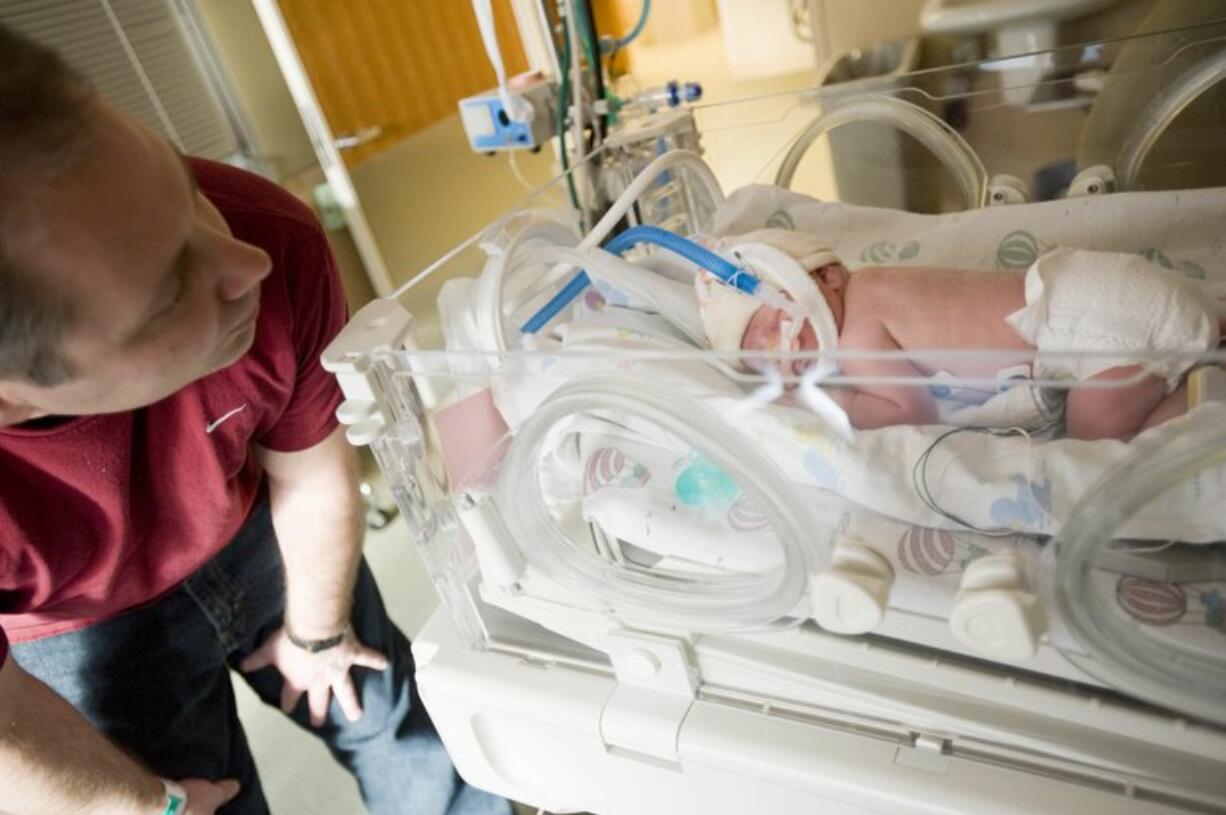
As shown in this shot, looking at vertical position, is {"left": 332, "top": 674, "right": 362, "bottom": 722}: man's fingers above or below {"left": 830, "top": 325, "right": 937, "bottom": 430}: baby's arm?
below

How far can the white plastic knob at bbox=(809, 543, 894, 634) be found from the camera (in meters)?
0.60

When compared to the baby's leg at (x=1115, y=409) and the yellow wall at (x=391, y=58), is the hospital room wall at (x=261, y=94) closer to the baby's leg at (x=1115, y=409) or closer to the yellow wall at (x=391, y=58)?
the yellow wall at (x=391, y=58)

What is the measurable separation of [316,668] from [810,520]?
2.57 feet

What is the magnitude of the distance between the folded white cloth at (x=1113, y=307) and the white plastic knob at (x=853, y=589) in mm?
292

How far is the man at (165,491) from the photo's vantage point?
0.60 metres

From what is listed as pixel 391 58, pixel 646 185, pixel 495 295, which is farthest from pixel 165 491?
pixel 391 58

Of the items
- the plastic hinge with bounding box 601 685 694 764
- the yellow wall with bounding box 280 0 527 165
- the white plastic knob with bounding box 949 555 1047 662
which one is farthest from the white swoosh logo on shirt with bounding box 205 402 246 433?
the yellow wall with bounding box 280 0 527 165

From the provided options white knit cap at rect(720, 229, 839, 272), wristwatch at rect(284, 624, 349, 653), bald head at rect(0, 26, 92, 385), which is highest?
bald head at rect(0, 26, 92, 385)

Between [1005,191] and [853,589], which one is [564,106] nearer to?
[1005,191]

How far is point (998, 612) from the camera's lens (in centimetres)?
56

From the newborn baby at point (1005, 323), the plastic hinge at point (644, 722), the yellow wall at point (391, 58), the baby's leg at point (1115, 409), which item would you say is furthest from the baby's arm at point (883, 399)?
the yellow wall at point (391, 58)

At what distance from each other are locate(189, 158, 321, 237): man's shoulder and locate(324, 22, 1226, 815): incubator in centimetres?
18

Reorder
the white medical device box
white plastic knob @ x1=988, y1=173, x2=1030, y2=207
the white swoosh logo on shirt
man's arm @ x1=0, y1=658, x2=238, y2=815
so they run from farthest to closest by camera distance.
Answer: the white medical device box
white plastic knob @ x1=988, y1=173, x2=1030, y2=207
the white swoosh logo on shirt
man's arm @ x1=0, y1=658, x2=238, y2=815

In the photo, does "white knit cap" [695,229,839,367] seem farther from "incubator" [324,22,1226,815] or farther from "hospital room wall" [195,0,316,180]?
"hospital room wall" [195,0,316,180]
